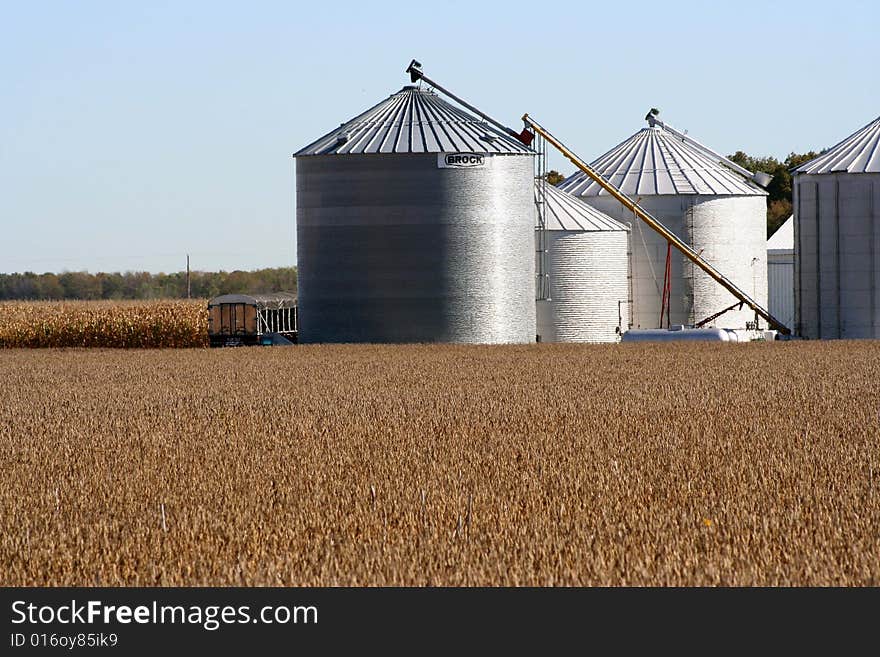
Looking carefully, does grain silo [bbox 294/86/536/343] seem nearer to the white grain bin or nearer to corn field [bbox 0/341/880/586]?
corn field [bbox 0/341/880/586]

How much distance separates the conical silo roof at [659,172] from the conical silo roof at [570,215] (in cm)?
231

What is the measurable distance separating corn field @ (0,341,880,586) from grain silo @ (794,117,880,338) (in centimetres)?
1751

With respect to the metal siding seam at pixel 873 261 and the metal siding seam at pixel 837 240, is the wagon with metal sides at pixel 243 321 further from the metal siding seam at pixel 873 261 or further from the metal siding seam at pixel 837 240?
the metal siding seam at pixel 873 261

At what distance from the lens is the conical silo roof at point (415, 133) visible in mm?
41125

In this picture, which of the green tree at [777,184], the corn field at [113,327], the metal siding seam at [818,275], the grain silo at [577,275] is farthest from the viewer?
the green tree at [777,184]

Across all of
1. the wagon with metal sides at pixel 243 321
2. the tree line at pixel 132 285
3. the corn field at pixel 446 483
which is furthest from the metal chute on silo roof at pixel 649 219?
the tree line at pixel 132 285

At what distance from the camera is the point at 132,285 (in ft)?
407

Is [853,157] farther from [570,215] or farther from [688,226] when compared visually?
[570,215]

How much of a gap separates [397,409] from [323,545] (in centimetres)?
1063

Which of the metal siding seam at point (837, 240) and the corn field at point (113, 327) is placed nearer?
the metal siding seam at point (837, 240)

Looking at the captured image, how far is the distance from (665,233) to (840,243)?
17.1 ft

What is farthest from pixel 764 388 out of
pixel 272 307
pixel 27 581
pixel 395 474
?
pixel 272 307

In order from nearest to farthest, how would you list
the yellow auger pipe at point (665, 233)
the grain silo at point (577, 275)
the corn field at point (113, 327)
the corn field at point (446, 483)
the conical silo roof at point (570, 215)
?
the corn field at point (446, 483) → the grain silo at point (577, 275) → the conical silo roof at point (570, 215) → the yellow auger pipe at point (665, 233) → the corn field at point (113, 327)

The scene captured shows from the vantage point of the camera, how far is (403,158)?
133 ft
